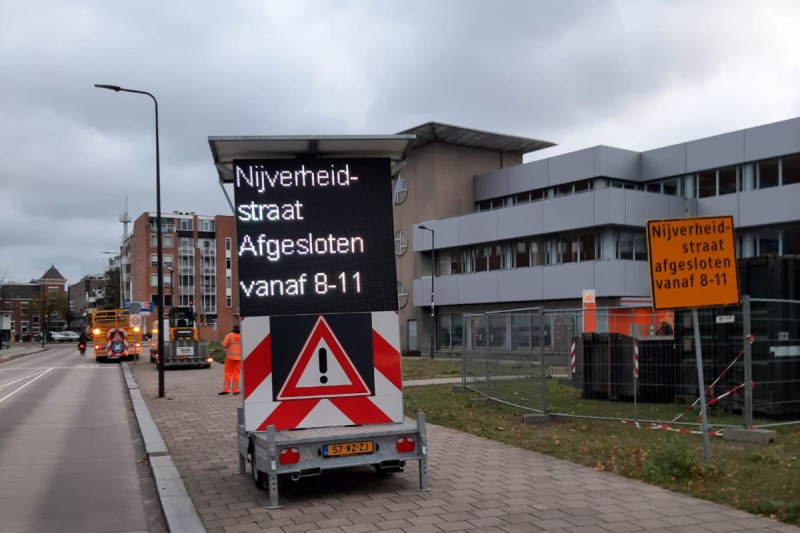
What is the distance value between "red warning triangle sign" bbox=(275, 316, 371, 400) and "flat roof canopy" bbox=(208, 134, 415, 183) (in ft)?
5.78

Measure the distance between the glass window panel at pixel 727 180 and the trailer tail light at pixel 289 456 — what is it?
39.7 metres

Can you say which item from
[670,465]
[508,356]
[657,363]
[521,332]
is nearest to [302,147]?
[670,465]

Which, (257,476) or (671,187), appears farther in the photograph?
(671,187)

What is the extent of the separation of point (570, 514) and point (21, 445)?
8.75 metres

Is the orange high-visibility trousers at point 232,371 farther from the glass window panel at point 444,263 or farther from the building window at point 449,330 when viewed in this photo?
the glass window panel at point 444,263

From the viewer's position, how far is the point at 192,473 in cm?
855

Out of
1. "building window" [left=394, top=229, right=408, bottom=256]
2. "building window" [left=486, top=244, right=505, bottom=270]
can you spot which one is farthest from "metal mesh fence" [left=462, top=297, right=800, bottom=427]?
"building window" [left=394, top=229, right=408, bottom=256]

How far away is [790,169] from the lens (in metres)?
38.8

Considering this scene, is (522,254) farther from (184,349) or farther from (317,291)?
(317,291)

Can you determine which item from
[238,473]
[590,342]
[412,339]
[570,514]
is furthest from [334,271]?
[412,339]

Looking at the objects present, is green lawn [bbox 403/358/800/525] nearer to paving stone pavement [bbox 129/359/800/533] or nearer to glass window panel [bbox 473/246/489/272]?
paving stone pavement [bbox 129/359/800/533]

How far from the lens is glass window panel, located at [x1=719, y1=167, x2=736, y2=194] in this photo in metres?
41.2

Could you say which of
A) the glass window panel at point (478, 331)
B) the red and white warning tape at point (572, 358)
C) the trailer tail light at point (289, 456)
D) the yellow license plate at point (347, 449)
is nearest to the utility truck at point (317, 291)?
the yellow license plate at point (347, 449)

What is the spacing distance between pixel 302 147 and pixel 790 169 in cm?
3763
